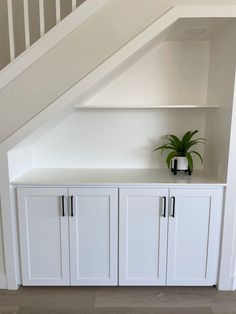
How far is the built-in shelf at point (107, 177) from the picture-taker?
1949 millimetres

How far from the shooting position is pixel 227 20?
177 centimetres

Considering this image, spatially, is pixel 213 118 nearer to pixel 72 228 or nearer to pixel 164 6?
pixel 164 6

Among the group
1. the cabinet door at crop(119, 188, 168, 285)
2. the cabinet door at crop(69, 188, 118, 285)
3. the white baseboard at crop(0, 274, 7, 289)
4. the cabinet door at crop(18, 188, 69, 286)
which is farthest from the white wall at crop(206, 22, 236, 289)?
the white baseboard at crop(0, 274, 7, 289)

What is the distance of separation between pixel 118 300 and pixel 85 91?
1.71m

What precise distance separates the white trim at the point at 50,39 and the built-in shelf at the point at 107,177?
786 millimetres

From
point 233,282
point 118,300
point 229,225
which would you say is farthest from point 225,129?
point 118,300

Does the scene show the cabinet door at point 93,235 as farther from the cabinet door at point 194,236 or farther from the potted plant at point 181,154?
the potted plant at point 181,154

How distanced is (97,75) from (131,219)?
1162mm

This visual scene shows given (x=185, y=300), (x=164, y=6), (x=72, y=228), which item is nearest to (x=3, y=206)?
(x=72, y=228)

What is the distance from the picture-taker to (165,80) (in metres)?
2.38

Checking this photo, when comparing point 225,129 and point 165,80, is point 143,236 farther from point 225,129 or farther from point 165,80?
point 165,80

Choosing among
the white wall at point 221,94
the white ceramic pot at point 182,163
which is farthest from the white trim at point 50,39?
the white ceramic pot at point 182,163

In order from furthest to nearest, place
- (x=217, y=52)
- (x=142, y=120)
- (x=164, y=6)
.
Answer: (x=142, y=120) → (x=217, y=52) → (x=164, y=6)

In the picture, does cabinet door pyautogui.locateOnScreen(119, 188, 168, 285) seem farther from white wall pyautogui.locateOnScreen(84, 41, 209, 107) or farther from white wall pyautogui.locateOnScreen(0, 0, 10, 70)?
white wall pyautogui.locateOnScreen(0, 0, 10, 70)
